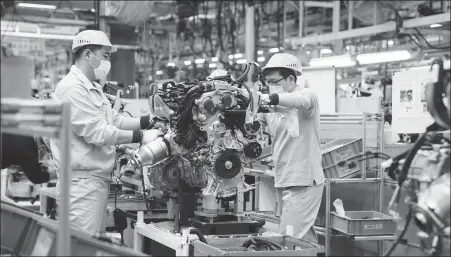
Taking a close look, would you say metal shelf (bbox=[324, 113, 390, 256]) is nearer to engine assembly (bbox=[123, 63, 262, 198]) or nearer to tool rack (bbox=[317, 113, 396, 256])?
tool rack (bbox=[317, 113, 396, 256])

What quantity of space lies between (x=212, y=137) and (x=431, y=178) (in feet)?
5.11

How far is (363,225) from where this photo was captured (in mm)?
5574

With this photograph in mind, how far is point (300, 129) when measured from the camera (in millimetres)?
4516

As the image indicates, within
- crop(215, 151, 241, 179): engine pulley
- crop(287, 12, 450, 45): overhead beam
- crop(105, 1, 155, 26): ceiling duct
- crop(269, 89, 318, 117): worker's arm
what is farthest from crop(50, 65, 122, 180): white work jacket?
crop(287, 12, 450, 45): overhead beam

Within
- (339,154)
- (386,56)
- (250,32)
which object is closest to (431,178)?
(339,154)

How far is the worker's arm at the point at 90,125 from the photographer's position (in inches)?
152

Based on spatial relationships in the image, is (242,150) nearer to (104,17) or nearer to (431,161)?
(431,161)

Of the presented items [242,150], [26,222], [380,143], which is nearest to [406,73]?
[380,143]

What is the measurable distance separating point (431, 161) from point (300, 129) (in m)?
2.06

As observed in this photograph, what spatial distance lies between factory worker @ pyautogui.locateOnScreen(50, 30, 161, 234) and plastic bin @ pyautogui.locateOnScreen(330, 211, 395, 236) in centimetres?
238

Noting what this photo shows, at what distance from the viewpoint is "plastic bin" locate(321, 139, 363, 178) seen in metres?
5.86

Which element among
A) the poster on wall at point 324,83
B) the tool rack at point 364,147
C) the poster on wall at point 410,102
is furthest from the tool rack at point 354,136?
the poster on wall at point 410,102

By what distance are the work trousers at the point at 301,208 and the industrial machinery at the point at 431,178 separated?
1.85 meters

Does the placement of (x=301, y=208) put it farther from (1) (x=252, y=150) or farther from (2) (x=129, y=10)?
(2) (x=129, y=10)
